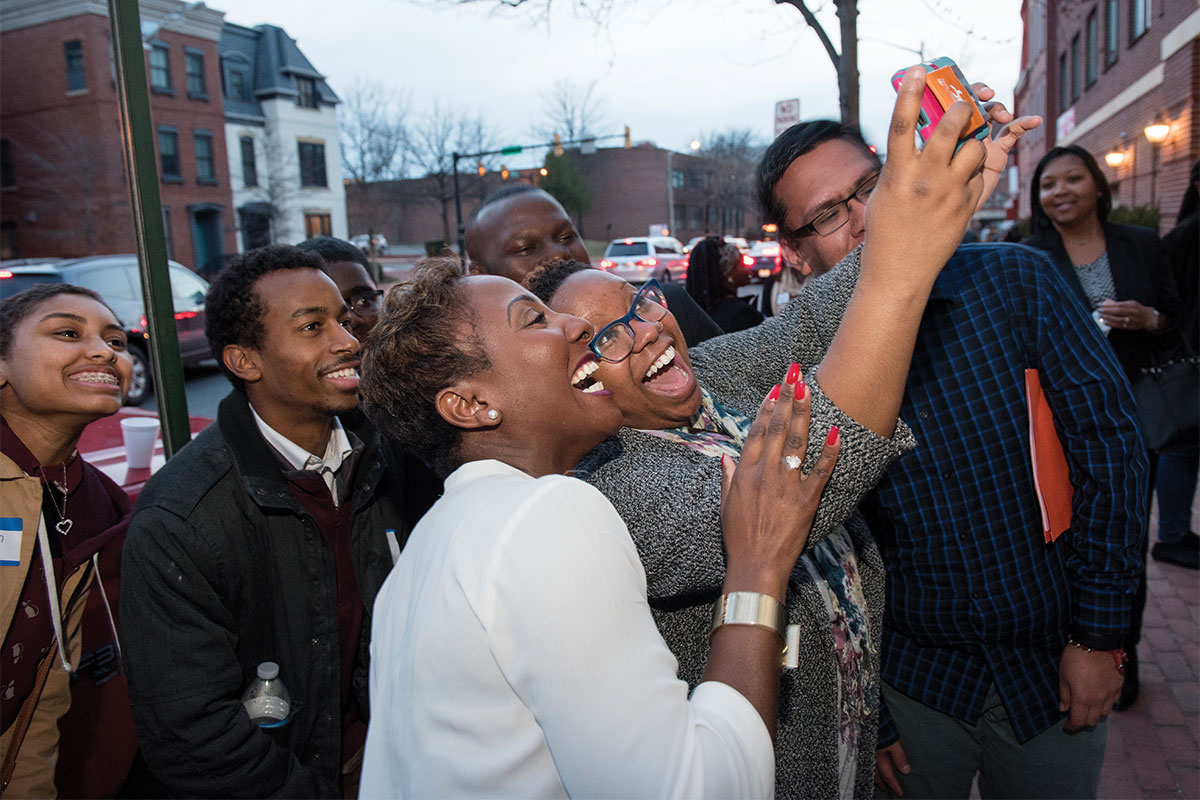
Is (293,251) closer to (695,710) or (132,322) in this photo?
(695,710)

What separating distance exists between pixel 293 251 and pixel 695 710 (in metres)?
2.24

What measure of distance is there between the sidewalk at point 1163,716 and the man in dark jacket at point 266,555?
121 inches

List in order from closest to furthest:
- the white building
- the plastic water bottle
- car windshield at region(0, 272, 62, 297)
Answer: the plastic water bottle → car windshield at region(0, 272, 62, 297) → the white building

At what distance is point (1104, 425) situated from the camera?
1941 millimetres

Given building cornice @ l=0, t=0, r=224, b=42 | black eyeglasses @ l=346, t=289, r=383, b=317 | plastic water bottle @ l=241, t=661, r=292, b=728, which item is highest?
building cornice @ l=0, t=0, r=224, b=42

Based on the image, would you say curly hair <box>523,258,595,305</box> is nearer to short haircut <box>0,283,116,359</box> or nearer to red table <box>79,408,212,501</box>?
short haircut <box>0,283,116,359</box>

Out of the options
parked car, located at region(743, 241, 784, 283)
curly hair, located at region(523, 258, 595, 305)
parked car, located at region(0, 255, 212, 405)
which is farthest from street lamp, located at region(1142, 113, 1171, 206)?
curly hair, located at region(523, 258, 595, 305)

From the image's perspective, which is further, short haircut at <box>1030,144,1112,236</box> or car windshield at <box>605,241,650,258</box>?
car windshield at <box>605,241,650,258</box>

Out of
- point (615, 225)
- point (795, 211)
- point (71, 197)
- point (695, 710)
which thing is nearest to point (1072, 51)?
point (795, 211)

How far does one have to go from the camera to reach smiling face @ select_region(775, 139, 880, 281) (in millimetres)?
2207

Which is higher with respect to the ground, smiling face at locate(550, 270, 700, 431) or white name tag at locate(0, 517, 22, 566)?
smiling face at locate(550, 270, 700, 431)

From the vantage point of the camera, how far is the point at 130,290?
11.6 metres

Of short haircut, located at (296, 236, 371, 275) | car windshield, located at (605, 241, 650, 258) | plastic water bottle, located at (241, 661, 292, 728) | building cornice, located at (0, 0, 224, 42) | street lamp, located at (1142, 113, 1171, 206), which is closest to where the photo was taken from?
plastic water bottle, located at (241, 661, 292, 728)

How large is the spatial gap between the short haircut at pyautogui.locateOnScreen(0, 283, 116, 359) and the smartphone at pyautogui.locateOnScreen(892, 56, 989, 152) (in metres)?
2.51
